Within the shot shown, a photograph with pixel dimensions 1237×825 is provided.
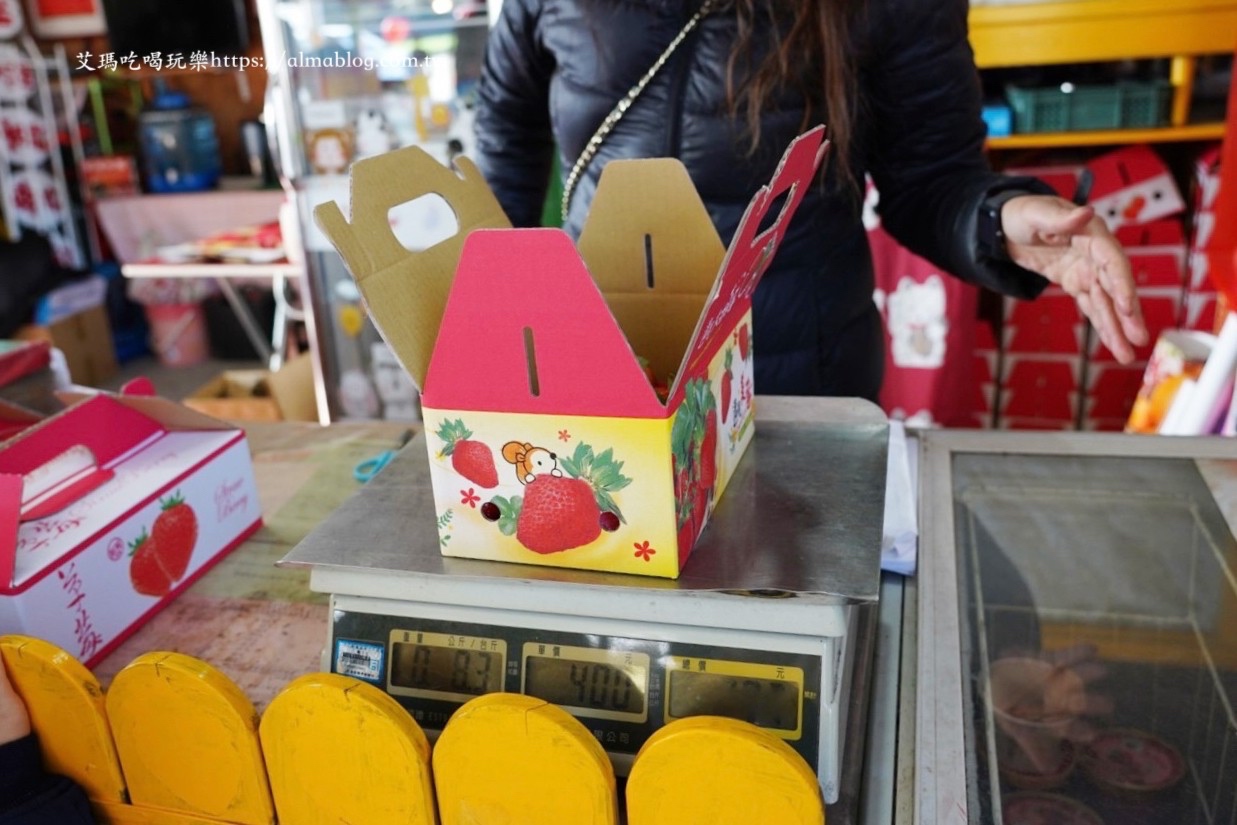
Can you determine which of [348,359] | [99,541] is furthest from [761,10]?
[348,359]

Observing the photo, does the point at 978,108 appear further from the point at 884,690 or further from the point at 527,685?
the point at 527,685

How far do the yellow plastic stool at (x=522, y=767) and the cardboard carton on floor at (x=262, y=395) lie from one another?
2.21 metres

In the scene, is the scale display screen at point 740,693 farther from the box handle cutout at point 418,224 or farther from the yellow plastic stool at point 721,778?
the box handle cutout at point 418,224

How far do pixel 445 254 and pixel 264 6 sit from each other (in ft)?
8.70

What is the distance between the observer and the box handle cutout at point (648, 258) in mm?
876

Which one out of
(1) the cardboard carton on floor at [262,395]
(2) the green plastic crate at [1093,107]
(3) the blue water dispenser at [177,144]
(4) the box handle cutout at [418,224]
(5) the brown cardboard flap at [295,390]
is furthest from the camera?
(3) the blue water dispenser at [177,144]

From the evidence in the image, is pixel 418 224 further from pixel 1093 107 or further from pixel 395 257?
pixel 395 257

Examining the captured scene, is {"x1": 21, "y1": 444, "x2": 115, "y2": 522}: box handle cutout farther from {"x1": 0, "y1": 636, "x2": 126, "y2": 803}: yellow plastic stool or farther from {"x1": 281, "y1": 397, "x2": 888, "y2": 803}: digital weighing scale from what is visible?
{"x1": 281, "y1": 397, "x2": 888, "y2": 803}: digital weighing scale

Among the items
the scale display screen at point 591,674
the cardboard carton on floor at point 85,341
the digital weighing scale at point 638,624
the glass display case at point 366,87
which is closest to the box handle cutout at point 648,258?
the digital weighing scale at point 638,624

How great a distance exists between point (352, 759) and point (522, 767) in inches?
4.5

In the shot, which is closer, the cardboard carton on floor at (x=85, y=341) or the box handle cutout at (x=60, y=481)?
the box handle cutout at (x=60, y=481)

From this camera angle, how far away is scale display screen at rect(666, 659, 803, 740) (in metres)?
0.63

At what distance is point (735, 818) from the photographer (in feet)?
1.92

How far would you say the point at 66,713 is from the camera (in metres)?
0.72
